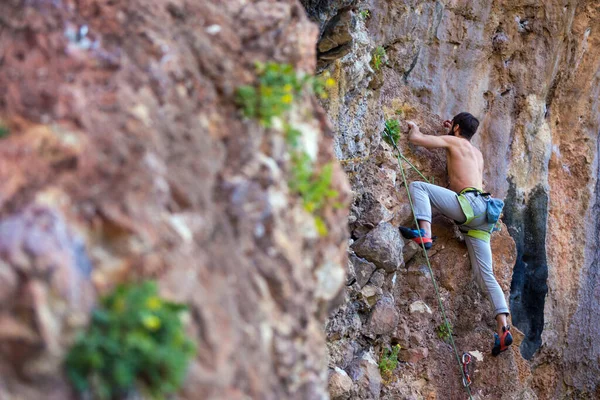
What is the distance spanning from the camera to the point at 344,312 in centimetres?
445

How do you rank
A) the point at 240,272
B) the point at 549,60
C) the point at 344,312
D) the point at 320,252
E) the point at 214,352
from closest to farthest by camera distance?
1. the point at 214,352
2. the point at 240,272
3. the point at 320,252
4. the point at 344,312
5. the point at 549,60

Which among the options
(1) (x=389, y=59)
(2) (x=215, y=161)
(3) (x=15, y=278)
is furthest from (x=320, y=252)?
(1) (x=389, y=59)

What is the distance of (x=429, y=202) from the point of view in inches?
192

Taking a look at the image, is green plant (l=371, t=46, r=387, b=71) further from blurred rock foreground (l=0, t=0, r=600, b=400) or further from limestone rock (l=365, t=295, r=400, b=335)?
limestone rock (l=365, t=295, r=400, b=335)

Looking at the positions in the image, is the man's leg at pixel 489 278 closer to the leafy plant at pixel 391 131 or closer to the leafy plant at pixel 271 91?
the leafy plant at pixel 391 131

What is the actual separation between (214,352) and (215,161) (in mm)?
644

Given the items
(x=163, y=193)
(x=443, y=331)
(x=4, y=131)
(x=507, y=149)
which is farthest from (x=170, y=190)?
(x=507, y=149)

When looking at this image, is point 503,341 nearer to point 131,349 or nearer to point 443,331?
point 443,331

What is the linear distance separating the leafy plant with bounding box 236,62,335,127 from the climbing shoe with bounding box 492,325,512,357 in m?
3.40

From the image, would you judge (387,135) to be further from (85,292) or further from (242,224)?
(85,292)

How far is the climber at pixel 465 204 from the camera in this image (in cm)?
484

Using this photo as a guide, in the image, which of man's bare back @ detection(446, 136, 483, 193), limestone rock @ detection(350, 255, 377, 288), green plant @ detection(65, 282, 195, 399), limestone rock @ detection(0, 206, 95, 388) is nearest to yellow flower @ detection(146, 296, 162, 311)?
green plant @ detection(65, 282, 195, 399)

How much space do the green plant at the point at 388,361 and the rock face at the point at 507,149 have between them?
0.25ft

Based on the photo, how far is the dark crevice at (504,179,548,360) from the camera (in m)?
5.68
